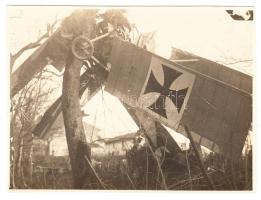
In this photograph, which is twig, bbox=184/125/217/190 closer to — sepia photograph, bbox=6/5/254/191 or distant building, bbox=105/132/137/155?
sepia photograph, bbox=6/5/254/191

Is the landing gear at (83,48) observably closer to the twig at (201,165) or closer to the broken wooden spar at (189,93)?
the broken wooden spar at (189,93)

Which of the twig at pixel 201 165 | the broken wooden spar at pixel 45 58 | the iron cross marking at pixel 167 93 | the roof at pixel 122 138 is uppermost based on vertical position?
the broken wooden spar at pixel 45 58

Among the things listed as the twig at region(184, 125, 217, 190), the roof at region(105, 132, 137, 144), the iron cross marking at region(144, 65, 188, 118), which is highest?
the iron cross marking at region(144, 65, 188, 118)

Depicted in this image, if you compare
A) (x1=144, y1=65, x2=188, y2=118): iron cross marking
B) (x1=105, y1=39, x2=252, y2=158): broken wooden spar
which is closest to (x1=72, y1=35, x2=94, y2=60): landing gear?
(x1=105, y1=39, x2=252, y2=158): broken wooden spar

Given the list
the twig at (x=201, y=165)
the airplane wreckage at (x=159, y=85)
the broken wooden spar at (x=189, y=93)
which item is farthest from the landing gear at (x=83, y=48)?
the twig at (x=201, y=165)

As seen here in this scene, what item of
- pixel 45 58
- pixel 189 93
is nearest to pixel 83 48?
pixel 45 58

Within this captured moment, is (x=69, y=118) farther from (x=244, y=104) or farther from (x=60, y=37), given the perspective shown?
(x=244, y=104)

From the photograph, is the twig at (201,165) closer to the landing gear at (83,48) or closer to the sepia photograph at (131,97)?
the sepia photograph at (131,97)

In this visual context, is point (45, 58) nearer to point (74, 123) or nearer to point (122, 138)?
point (74, 123)

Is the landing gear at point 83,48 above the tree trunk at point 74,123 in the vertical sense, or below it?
above
